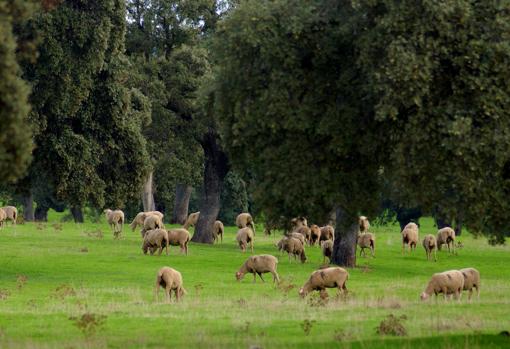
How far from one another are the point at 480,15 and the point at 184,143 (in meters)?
41.0

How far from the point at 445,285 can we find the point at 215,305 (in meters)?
7.94

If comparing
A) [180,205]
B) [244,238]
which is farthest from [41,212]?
[244,238]

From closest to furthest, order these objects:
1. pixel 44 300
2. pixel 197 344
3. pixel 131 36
Answer: 1. pixel 197 344
2. pixel 44 300
3. pixel 131 36

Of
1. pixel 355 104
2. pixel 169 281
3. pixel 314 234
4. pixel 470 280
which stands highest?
pixel 355 104

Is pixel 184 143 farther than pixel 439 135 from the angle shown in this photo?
Yes

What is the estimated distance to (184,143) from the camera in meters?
62.5

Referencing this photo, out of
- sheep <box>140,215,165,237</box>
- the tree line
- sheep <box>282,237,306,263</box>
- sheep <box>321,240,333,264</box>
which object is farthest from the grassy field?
the tree line

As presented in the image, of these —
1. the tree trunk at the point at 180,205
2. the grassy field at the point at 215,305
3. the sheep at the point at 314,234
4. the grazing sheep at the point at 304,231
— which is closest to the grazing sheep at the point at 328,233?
the sheep at the point at 314,234

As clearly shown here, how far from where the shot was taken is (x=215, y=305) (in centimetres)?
3033

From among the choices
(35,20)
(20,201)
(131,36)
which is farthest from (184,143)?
(20,201)

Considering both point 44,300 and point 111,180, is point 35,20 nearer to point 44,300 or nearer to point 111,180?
point 111,180

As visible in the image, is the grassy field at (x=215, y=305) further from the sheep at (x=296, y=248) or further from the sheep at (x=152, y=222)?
the sheep at (x=152, y=222)

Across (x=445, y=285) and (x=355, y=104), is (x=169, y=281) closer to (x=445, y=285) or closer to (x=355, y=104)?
(x=445, y=285)

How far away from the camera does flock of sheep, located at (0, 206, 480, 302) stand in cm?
3325
